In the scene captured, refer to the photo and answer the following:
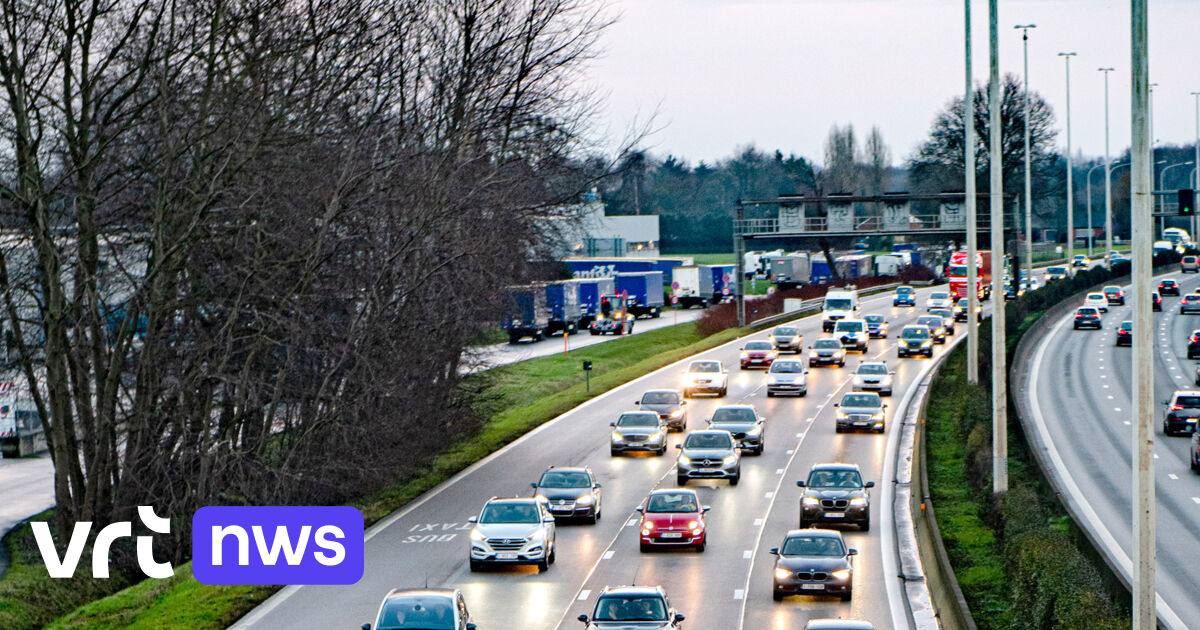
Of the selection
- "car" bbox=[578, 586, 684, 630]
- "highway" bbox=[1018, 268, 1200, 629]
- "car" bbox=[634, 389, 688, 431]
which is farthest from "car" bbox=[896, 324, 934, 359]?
"car" bbox=[578, 586, 684, 630]

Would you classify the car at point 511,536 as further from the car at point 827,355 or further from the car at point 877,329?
the car at point 877,329

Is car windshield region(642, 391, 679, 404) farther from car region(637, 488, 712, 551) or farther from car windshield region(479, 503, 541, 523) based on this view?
car windshield region(479, 503, 541, 523)

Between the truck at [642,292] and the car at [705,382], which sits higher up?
the truck at [642,292]

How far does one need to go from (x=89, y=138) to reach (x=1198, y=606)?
2512 centimetres

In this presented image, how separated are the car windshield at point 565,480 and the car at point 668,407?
14.9 metres

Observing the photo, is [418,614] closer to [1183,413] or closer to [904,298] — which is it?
[1183,413]

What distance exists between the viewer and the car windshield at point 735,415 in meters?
45.8

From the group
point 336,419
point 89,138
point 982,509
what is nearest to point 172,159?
point 89,138

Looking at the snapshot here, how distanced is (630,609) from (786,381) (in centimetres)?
3706

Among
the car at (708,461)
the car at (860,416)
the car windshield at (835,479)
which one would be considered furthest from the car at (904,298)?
the car windshield at (835,479)

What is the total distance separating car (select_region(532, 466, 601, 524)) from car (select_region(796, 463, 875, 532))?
463cm

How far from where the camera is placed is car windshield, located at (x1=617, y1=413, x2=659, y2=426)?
45.7m

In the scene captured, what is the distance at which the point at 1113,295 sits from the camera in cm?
10875

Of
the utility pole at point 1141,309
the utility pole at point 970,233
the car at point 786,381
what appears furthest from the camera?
the car at point 786,381
